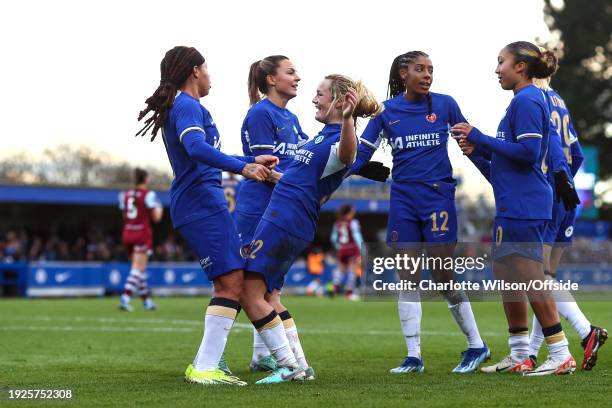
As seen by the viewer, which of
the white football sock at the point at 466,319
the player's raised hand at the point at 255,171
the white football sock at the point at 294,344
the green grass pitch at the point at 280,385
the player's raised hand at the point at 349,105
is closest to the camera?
the green grass pitch at the point at 280,385

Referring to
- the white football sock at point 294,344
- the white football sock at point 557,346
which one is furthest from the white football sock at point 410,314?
the white football sock at point 557,346

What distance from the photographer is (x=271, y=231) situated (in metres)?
7.07

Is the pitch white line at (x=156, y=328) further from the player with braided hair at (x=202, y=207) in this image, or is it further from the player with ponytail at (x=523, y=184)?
the player with braided hair at (x=202, y=207)

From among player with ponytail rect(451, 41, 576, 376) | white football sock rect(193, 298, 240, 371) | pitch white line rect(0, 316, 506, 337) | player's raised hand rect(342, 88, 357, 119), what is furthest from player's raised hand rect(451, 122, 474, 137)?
pitch white line rect(0, 316, 506, 337)

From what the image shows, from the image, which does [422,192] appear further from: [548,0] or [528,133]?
[548,0]


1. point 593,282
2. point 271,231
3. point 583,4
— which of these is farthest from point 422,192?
point 583,4

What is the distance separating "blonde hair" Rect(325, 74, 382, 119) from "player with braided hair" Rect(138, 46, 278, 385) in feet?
2.46

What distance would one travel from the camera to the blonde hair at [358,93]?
715 cm

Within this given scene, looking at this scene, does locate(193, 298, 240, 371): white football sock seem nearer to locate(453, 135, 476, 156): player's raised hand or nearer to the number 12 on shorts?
the number 12 on shorts

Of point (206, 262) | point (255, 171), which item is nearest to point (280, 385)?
point (206, 262)

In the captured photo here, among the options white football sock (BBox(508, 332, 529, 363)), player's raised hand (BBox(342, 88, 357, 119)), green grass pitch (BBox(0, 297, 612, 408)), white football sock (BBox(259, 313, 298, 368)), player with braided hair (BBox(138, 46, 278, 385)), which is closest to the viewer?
green grass pitch (BBox(0, 297, 612, 408))

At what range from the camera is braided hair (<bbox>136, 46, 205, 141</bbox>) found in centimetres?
712

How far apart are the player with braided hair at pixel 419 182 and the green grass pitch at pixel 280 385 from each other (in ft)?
1.59
